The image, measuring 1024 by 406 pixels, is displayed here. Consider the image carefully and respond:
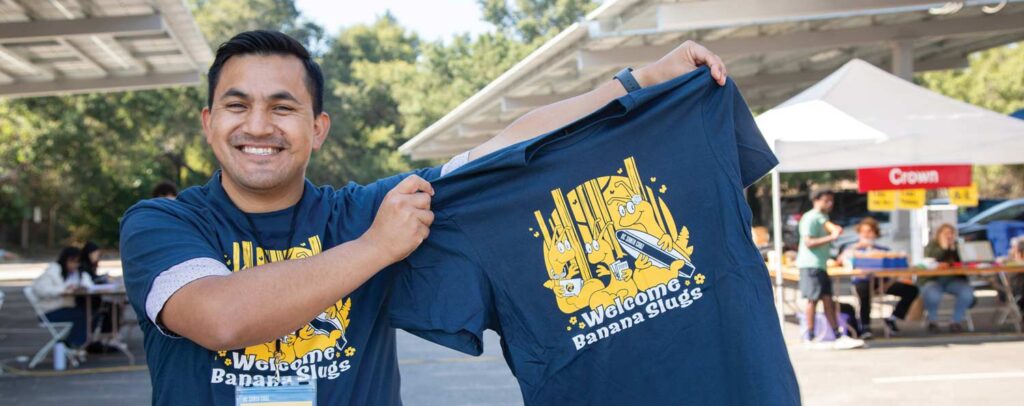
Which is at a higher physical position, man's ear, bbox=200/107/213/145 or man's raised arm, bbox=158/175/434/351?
man's ear, bbox=200/107/213/145

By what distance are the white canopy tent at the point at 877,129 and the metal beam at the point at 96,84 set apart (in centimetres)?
1157

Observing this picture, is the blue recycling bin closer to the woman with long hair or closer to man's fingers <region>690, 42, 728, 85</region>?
the woman with long hair

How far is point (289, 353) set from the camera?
243 cm

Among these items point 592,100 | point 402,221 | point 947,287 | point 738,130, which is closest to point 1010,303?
point 947,287

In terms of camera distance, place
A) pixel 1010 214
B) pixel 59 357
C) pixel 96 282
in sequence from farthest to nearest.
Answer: pixel 1010 214 → pixel 96 282 → pixel 59 357

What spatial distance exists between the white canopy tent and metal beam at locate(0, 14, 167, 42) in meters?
8.00

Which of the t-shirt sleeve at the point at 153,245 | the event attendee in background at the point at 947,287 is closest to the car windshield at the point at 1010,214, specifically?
the event attendee in background at the point at 947,287

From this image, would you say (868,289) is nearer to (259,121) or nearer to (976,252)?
(976,252)

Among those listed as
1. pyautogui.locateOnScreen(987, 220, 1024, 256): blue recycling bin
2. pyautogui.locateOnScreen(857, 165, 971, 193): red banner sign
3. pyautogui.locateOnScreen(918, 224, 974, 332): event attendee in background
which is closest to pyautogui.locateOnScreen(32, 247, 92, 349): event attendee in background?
pyautogui.locateOnScreen(857, 165, 971, 193): red banner sign

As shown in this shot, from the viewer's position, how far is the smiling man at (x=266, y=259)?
7.25 ft

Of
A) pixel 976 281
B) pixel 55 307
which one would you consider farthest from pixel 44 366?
pixel 976 281

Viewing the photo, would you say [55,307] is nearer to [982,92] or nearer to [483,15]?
[982,92]

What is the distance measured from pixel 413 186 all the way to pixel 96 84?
55.8ft

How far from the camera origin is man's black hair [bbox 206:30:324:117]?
98.3 inches
